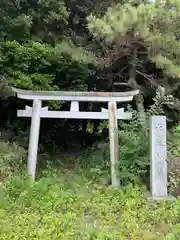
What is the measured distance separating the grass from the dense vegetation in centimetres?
1

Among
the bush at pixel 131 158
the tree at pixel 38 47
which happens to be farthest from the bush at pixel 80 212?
the tree at pixel 38 47

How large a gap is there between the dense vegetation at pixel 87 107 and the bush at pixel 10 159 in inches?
0.9

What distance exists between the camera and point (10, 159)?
6781 mm

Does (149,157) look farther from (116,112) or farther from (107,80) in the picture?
(107,80)

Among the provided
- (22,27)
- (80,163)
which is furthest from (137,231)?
(22,27)

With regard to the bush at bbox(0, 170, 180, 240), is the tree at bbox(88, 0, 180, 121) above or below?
above

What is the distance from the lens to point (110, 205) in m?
5.08

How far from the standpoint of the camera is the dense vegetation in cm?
444

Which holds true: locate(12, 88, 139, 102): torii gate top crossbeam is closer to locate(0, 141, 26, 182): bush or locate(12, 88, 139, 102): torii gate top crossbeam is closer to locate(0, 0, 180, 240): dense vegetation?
locate(0, 0, 180, 240): dense vegetation

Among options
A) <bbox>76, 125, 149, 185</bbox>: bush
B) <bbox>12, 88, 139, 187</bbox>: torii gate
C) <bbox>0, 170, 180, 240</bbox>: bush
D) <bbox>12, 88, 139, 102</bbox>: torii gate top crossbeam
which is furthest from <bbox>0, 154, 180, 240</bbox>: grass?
<bbox>12, 88, 139, 102</bbox>: torii gate top crossbeam

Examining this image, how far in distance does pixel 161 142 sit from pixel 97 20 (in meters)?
2.83

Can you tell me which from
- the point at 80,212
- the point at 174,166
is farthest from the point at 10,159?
the point at 174,166

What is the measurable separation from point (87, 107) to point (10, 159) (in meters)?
3.59

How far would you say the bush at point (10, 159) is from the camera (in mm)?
6434
